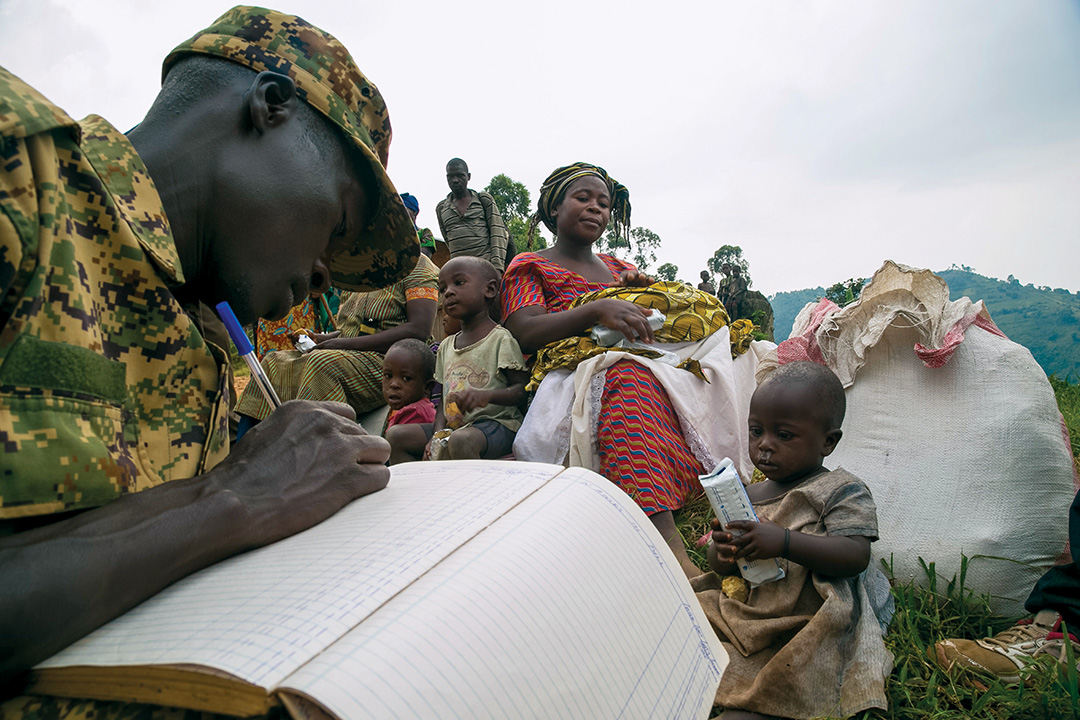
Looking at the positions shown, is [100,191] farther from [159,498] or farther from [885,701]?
[885,701]

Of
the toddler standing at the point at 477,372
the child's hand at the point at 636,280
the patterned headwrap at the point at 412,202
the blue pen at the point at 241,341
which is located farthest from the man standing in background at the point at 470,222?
the blue pen at the point at 241,341

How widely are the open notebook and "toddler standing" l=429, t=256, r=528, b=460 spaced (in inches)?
63.8

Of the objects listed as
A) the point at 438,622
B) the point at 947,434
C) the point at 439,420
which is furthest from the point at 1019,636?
the point at 439,420

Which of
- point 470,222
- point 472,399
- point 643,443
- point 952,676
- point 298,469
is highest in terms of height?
point 470,222

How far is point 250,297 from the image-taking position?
1.08 m

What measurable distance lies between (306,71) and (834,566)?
154 centimetres

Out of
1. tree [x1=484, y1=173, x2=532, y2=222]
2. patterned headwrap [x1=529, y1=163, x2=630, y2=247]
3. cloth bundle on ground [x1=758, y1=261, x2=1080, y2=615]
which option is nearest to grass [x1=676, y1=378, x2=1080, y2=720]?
cloth bundle on ground [x1=758, y1=261, x2=1080, y2=615]

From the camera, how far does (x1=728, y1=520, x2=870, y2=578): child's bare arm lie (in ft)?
4.98

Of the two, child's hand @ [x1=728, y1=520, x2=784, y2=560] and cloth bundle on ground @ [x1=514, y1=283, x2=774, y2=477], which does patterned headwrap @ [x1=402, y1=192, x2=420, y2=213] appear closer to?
cloth bundle on ground @ [x1=514, y1=283, x2=774, y2=477]

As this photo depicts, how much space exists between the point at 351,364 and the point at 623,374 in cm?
148

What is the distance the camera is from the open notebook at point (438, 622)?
1.73 feet

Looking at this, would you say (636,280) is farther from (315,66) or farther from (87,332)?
(87,332)

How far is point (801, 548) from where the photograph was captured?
1.52 m

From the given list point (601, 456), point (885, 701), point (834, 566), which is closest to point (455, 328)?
point (601, 456)
